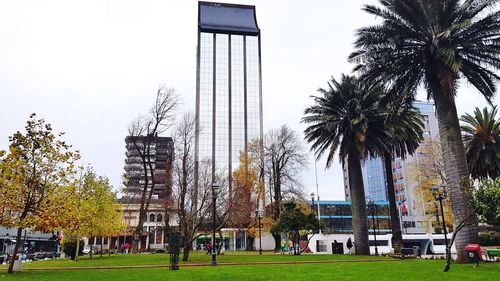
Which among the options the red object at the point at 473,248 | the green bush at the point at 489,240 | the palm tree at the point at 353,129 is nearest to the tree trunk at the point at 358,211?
the palm tree at the point at 353,129

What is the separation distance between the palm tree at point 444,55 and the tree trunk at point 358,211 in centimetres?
1073

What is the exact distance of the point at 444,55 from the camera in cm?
1894

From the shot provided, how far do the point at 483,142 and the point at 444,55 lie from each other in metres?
19.5

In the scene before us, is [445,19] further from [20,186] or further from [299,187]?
[299,187]

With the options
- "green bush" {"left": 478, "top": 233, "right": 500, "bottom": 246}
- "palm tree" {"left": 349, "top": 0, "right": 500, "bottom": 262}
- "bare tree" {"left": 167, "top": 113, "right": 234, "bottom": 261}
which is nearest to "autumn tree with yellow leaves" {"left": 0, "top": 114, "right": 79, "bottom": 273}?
"bare tree" {"left": 167, "top": 113, "right": 234, "bottom": 261}

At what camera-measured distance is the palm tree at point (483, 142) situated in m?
34.2

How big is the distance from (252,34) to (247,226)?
58.7 m

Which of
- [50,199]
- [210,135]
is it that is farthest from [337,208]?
[50,199]

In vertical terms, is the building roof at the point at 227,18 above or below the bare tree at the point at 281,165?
above

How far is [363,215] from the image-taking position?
102ft

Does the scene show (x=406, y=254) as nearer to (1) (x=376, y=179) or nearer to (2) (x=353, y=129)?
(2) (x=353, y=129)

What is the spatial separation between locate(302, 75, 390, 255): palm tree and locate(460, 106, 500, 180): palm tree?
9758 millimetres

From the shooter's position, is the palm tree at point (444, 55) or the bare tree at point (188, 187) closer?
the palm tree at point (444, 55)

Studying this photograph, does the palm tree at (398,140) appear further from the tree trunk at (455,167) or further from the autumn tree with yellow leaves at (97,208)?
the autumn tree with yellow leaves at (97,208)
